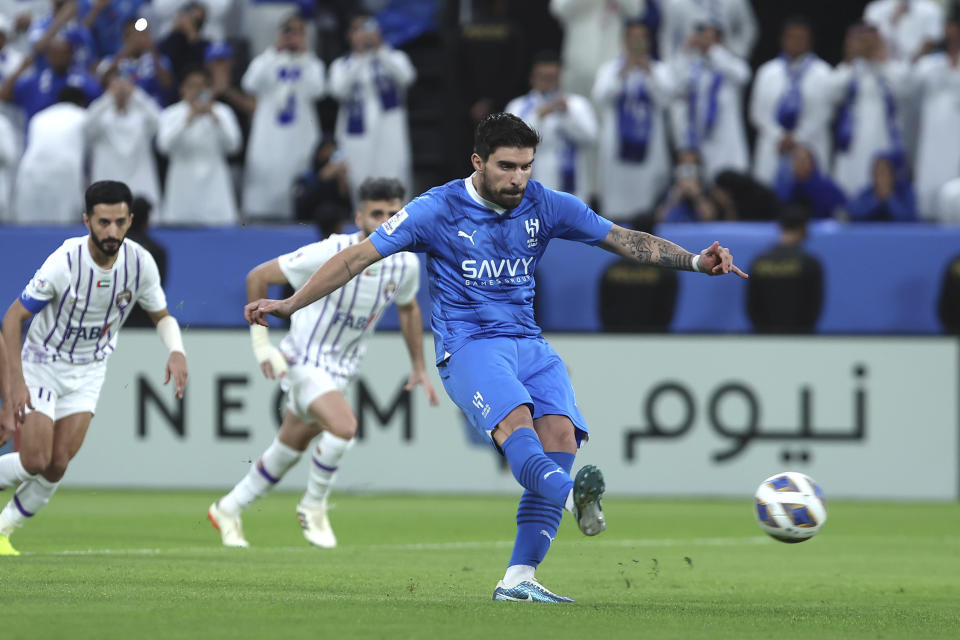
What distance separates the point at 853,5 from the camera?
2088cm

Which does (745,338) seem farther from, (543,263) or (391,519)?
(391,519)

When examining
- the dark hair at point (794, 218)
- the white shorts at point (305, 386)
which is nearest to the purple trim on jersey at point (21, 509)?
the white shorts at point (305, 386)

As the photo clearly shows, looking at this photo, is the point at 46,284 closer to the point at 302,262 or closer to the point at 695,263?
the point at 302,262

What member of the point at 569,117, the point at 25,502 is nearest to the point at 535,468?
the point at 25,502

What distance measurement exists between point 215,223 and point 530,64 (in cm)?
457

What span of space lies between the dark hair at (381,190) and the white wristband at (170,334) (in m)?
1.73

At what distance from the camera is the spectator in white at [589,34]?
1861 centimetres

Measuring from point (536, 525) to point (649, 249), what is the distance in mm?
1407

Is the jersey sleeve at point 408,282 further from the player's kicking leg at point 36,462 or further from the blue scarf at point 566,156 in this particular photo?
the blue scarf at point 566,156

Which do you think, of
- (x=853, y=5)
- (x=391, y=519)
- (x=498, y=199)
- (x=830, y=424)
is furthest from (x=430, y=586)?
(x=853, y=5)

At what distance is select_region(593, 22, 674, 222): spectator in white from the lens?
17422mm

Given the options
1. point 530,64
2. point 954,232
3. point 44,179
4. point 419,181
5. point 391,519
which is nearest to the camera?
point 391,519

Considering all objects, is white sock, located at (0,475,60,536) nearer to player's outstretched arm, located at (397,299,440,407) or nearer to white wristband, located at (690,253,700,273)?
player's outstretched arm, located at (397,299,440,407)

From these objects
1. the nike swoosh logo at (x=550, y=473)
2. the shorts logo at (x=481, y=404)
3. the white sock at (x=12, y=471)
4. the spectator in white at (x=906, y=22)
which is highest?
the spectator in white at (x=906, y=22)
